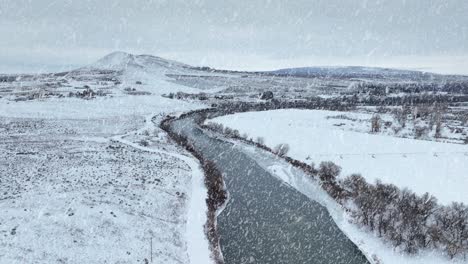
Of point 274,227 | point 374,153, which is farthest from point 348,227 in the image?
point 374,153

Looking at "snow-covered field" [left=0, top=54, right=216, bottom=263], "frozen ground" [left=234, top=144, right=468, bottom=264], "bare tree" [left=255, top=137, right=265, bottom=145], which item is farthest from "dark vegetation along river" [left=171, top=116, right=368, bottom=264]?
Answer: "bare tree" [left=255, top=137, right=265, bottom=145]

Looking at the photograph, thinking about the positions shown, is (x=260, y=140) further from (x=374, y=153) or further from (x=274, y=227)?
(x=274, y=227)

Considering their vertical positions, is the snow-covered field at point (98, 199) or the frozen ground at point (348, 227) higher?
the snow-covered field at point (98, 199)

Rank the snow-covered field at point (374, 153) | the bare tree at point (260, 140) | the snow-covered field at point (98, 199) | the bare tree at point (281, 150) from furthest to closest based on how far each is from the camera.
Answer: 1. the bare tree at point (260, 140)
2. the bare tree at point (281, 150)
3. the snow-covered field at point (374, 153)
4. the snow-covered field at point (98, 199)

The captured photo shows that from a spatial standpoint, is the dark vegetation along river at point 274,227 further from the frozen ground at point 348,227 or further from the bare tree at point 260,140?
the bare tree at point 260,140

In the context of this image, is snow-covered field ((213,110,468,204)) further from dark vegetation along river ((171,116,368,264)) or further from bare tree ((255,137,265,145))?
dark vegetation along river ((171,116,368,264))

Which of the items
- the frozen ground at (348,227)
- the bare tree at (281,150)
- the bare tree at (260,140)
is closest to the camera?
the frozen ground at (348,227)

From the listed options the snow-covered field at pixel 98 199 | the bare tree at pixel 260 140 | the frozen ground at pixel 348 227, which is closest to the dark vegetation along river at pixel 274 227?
the frozen ground at pixel 348 227

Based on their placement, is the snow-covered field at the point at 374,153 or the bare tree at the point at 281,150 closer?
the snow-covered field at the point at 374,153
